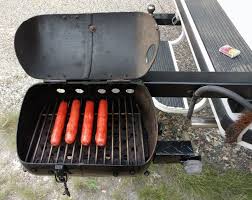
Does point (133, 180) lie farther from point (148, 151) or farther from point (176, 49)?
point (176, 49)

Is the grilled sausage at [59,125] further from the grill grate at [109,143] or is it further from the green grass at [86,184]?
the green grass at [86,184]

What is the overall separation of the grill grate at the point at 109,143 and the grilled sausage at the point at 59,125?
0.27ft

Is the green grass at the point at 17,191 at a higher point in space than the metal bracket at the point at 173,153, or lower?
lower

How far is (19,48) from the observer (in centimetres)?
169

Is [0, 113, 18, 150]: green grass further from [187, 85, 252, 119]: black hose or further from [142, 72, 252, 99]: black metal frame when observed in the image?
[187, 85, 252, 119]: black hose

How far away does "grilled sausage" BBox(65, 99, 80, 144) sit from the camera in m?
1.68

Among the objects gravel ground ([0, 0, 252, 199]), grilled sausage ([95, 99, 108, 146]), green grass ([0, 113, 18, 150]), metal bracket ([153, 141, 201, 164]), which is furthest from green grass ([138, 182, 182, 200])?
green grass ([0, 113, 18, 150])

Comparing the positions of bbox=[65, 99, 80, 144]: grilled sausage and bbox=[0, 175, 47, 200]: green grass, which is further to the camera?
bbox=[0, 175, 47, 200]: green grass

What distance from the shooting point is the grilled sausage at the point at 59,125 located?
1675 millimetres

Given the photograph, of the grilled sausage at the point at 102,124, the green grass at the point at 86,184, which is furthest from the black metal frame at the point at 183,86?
the green grass at the point at 86,184

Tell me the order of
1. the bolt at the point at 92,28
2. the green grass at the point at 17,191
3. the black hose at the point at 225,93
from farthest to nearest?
1. the green grass at the point at 17,191
2. the bolt at the point at 92,28
3. the black hose at the point at 225,93

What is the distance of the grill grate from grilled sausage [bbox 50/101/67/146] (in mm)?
84

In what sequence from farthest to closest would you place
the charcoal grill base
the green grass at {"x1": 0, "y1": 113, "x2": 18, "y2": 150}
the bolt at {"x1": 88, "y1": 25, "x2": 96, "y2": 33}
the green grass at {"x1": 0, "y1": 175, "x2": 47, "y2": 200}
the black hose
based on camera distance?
1. the green grass at {"x1": 0, "y1": 113, "x2": 18, "y2": 150}
2. the green grass at {"x1": 0, "y1": 175, "x2": 47, "y2": 200}
3. the bolt at {"x1": 88, "y1": 25, "x2": 96, "y2": 33}
4. the charcoal grill base
5. the black hose

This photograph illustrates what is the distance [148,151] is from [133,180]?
0.63 metres
